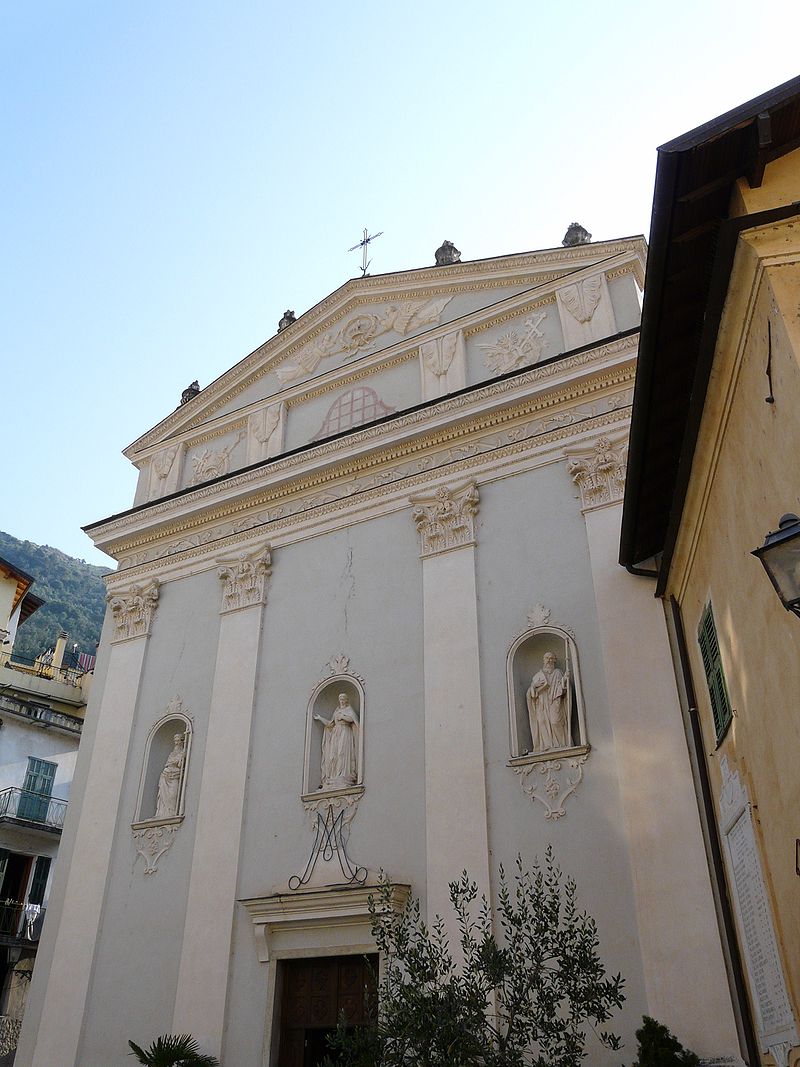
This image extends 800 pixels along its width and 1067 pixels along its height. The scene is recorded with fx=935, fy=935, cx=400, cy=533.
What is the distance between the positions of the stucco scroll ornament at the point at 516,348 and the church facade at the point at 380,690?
4 cm

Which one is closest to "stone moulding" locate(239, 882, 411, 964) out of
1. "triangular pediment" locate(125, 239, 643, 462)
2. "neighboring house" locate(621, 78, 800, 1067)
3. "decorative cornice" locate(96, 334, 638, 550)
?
"neighboring house" locate(621, 78, 800, 1067)

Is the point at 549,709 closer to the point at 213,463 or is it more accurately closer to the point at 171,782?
the point at 171,782

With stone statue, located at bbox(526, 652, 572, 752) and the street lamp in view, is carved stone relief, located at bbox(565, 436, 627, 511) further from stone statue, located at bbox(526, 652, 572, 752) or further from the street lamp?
the street lamp

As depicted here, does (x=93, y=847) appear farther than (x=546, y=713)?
Yes

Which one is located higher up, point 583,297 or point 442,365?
point 583,297

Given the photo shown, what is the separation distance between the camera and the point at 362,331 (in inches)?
651

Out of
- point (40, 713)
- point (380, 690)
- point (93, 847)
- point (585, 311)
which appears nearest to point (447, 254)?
point (585, 311)

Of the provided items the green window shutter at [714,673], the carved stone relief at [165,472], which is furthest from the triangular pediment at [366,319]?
the green window shutter at [714,673]

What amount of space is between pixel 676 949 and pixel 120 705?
9330 millimetres

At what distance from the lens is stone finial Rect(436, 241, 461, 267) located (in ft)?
53.5

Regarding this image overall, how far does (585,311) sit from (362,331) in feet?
14.1

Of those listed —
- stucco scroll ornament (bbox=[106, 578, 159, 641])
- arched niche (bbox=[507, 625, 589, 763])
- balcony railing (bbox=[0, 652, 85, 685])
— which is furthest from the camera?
balcony railing (bbox=[0, 652, 85, 685])

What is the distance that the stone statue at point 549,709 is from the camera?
1087 centimetres

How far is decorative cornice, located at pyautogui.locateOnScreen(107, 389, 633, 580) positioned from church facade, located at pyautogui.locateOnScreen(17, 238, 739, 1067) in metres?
0.05
